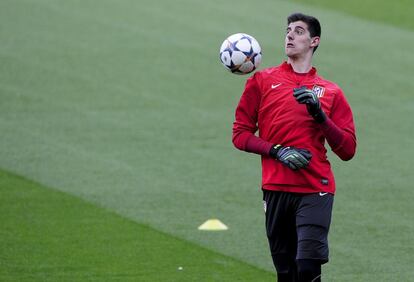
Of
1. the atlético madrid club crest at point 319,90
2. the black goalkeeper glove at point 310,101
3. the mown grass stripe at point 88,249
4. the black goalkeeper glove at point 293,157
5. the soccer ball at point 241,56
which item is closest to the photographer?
the black goalkeeper glove at point 310,101

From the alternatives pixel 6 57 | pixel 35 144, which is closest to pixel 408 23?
pixel 6 57

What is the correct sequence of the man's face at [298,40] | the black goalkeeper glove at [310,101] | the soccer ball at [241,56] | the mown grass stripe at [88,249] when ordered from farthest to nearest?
the mown grass stripe at [88,249]
the soccer ball at [241,56]
the man's face at [298,40]
the black goalkeeper glove at [310,101]

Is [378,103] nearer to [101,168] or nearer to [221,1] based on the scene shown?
[101,168]

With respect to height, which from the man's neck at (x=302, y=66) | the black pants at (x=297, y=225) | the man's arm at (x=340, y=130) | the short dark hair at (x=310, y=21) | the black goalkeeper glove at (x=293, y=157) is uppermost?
the short dark hair at (x=310, y=21)

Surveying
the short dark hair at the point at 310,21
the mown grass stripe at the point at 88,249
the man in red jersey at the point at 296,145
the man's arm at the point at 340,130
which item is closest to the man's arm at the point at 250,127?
the man in red jersey at the point at 296,145

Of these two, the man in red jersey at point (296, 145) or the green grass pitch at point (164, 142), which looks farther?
the green grass pitch at point (164, 142)

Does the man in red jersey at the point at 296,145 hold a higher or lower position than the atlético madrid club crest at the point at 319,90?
lower

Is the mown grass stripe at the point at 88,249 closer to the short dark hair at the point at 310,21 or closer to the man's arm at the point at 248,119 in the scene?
the man's arm at the point at 248,119

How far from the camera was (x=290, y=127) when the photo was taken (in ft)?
27.8

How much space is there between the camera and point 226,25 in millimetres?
23906

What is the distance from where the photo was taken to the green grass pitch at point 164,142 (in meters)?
11.5

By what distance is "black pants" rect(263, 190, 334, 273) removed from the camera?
331 inches

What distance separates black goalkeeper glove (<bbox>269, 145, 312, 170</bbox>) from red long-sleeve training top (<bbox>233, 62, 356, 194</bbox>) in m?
0.12

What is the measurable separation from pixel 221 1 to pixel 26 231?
595 inches
